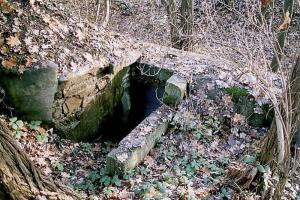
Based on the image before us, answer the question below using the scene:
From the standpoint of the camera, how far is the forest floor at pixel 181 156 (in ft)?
15.8

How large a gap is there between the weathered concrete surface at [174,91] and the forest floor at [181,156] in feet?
0.53

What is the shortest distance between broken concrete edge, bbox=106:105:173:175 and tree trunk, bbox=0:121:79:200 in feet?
6.16

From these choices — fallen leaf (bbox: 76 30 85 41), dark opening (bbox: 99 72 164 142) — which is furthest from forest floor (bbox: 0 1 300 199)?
fallen leaf (bbox: 76 30 85 41)

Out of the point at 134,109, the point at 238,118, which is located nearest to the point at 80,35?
the point at 134,109

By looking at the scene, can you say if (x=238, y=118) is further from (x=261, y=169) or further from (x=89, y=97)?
(x=89, y=97)

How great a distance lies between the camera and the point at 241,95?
6.12m

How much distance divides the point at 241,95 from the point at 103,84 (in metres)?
2.47

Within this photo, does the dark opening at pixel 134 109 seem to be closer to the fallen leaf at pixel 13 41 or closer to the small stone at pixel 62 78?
the small stone at pixel 62 78

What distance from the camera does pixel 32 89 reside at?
530 cm

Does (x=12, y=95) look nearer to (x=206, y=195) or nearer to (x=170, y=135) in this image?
(x=170, y=135)

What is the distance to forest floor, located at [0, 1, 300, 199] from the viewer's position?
4801 millimetres

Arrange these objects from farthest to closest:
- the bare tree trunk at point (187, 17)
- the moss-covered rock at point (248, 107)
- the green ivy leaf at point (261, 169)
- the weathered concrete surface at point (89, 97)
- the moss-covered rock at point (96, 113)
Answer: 1. the bare tree trunk at point (187, 17)
2. the moss-covered rock at point (248, 107)
3. the moss-covered rock at point (96, 113)
4. the weathered concrete surface at point (89, 97)
5. the green ivy leaf at point (261, 169)

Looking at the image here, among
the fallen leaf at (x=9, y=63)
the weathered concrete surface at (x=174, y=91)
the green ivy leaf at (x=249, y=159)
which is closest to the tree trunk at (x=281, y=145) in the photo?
the green ivy leaf at (x=249, y=159)

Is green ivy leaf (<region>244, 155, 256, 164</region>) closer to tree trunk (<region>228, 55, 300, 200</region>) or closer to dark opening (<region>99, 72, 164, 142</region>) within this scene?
tree trunk (<region>228, 55, 300, 200</region>)
